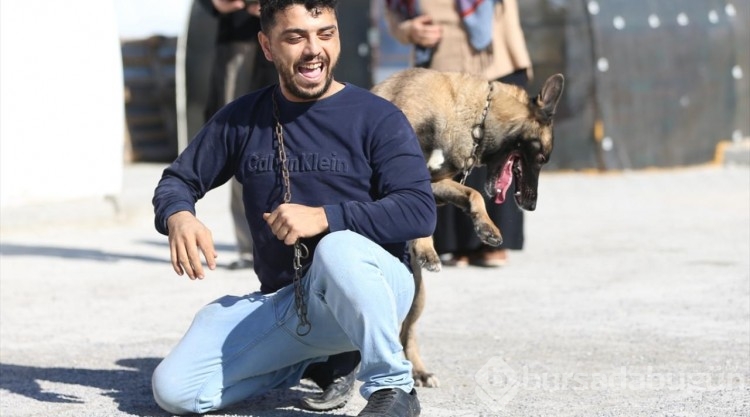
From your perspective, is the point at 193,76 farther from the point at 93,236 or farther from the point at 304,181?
the point at 304,181

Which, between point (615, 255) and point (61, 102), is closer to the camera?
point (615, 255)

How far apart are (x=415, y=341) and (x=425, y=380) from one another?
24 cm

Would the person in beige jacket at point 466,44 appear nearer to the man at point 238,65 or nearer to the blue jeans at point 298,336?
the man at point 238,65

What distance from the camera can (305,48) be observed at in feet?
14.6

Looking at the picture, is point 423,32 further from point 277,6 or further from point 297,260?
point 297,260

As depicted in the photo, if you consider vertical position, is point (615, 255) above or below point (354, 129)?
below

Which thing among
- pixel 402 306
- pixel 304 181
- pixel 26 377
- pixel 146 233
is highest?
pixel 304 181

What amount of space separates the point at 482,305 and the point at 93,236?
4233mm

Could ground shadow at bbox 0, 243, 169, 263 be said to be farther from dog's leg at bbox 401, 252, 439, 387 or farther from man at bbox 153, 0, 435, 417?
man at bbox 153, 0, 435, 417

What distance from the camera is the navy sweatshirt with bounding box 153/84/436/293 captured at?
4355mm

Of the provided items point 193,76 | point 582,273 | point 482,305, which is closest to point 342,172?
point 482,305

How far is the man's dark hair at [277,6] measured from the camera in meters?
4.44

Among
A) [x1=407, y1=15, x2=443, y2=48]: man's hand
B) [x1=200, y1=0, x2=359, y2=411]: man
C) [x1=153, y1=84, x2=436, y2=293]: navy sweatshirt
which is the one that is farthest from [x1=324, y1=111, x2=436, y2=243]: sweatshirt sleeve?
[x1=200, y1=0, x2=359, y2=411]: man

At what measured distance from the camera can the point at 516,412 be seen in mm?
4750
